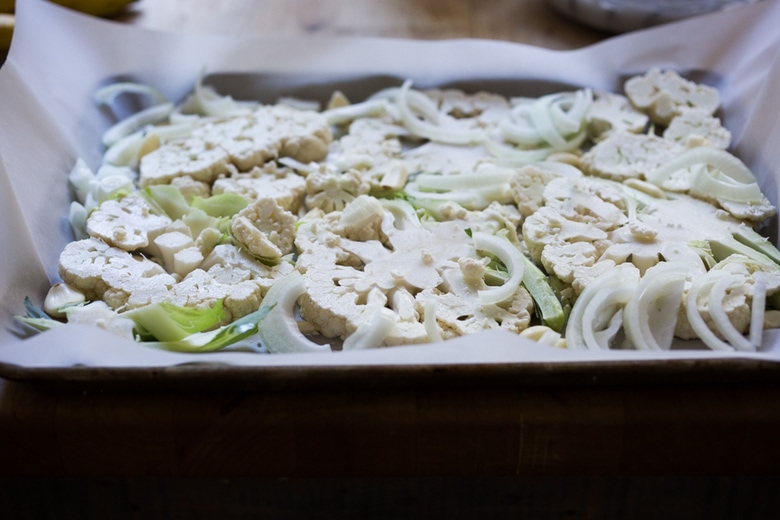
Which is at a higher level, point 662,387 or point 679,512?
point 662,387

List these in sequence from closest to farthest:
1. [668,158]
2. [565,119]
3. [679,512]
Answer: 1. [679,512]
2. [668,158]
3. [565,119]

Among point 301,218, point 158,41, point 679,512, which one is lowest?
point 679,512

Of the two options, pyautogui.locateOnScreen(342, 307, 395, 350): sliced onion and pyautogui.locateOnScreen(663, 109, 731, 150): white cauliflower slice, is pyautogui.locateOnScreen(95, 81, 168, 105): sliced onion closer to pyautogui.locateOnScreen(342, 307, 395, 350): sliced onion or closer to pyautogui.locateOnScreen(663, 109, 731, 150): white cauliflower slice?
pyautogui.locateOnScreen(342, 307, 395, 350): sliced onion

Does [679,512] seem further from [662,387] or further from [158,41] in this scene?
[158,41]

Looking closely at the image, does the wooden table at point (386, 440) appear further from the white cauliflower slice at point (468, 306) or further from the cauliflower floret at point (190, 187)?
the cauliflower floret at point (190, 187)

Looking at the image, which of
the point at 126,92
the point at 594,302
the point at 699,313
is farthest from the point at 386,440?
the point at 126,92

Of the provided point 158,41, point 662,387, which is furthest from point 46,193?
point 662,387

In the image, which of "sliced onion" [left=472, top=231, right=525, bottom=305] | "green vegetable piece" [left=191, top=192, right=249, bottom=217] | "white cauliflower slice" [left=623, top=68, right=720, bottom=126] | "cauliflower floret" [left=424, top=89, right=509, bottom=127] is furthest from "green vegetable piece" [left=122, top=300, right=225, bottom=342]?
"white cauliflower slice" [left=623, top=68, right=720, bottom=126]
